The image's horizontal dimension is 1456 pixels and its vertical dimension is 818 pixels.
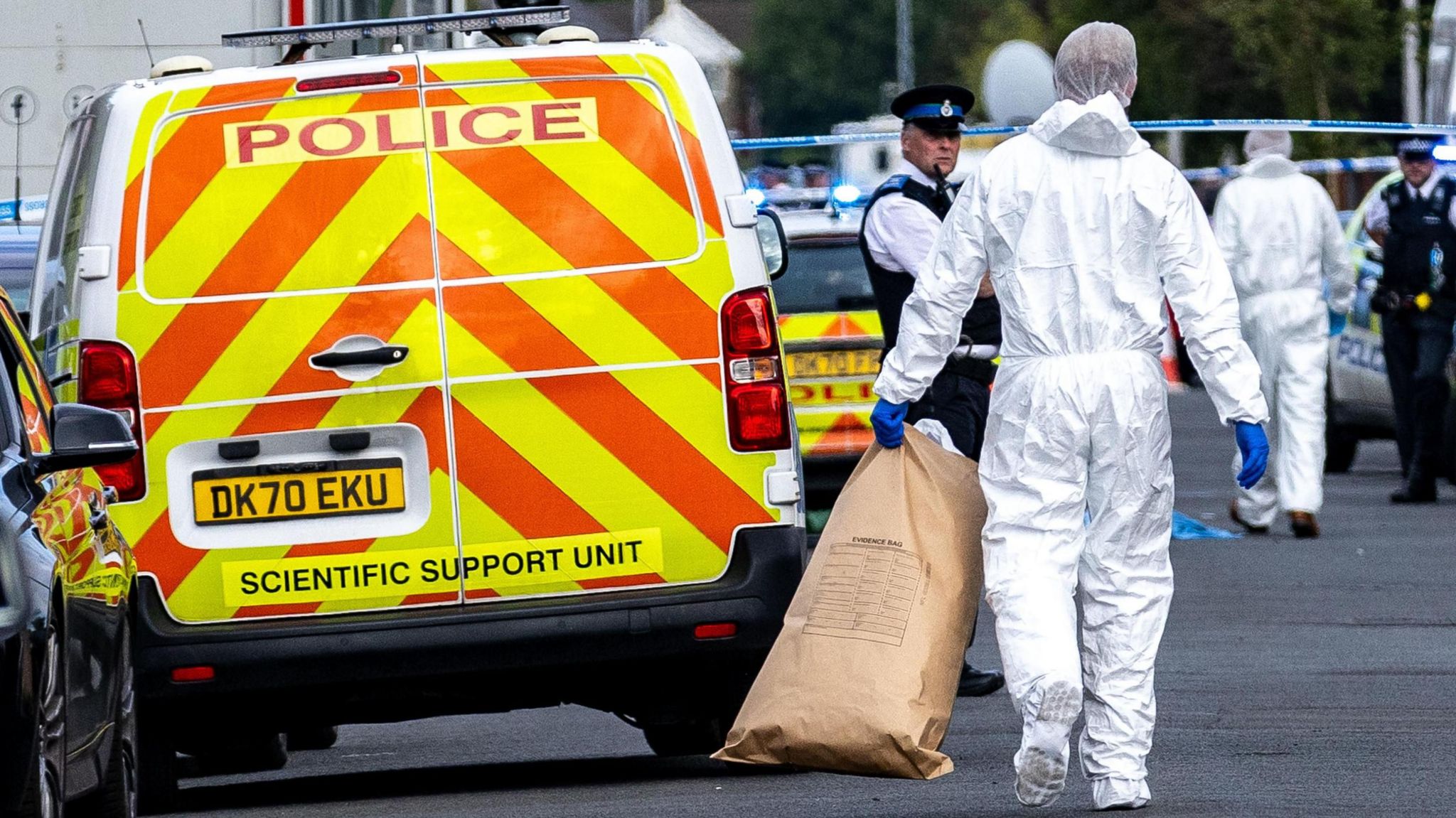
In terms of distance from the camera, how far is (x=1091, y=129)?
7297 mm

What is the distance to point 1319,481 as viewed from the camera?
15.7m

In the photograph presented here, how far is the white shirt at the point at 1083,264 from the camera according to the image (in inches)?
286

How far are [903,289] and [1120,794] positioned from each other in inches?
114

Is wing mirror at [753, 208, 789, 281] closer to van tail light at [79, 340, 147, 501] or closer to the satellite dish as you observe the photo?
van tail light at [79, 340, 147, 501]

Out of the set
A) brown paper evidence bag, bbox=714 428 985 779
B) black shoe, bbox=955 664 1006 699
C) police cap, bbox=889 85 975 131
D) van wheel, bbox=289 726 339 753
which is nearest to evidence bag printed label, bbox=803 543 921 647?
brown paper evidence bag, bbox=714 428 985 779

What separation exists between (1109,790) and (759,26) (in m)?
118

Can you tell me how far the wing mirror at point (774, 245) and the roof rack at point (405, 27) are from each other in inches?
37.6

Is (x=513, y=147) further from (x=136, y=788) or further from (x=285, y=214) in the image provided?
(x=136, y=788)

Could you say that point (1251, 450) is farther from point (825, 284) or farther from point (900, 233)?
point (825, 284)

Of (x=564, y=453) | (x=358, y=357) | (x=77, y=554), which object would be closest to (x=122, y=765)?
(x=77, y=554)

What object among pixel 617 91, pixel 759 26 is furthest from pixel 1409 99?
pixel 759 26

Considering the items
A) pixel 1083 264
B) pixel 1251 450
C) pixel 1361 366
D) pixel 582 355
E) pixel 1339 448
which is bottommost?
pixel 1339 448

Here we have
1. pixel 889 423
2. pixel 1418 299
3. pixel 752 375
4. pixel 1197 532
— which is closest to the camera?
pixel 889 423

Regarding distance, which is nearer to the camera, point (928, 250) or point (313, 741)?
point (928, 250)
